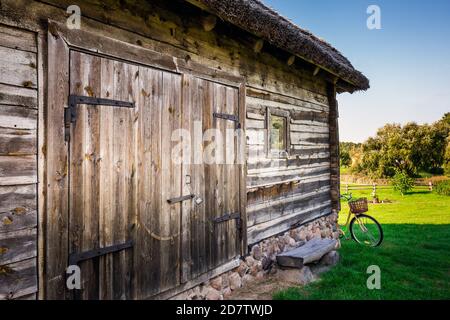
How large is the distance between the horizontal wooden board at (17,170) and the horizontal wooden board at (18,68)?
56 centimetres

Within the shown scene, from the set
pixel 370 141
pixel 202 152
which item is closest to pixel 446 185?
pixel 370 141

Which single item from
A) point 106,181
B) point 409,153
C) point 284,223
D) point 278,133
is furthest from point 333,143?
point 409,153

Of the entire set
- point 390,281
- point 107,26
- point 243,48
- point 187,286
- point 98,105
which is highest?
point 243,48

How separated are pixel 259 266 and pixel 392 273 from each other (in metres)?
2.38

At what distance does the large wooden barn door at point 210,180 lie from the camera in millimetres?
3709

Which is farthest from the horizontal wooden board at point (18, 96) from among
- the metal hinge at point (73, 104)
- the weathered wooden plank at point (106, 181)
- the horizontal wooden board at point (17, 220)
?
the horizontal wooden board at point (17, 220)

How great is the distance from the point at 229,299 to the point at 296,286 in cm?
111

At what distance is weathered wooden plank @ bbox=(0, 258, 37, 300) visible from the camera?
224 centimetres

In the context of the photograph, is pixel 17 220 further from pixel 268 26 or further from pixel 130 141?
pixel 268 26

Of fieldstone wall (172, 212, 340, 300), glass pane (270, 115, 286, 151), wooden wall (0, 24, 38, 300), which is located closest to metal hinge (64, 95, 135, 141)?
wooden wall (0, 24, 38, 300)

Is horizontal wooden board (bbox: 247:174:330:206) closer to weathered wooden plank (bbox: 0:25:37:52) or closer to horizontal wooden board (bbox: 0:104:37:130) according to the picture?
horizontal wooden board (bbox: 0:104:37:130)

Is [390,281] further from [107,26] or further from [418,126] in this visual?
[418,126]

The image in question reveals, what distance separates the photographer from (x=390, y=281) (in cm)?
497
